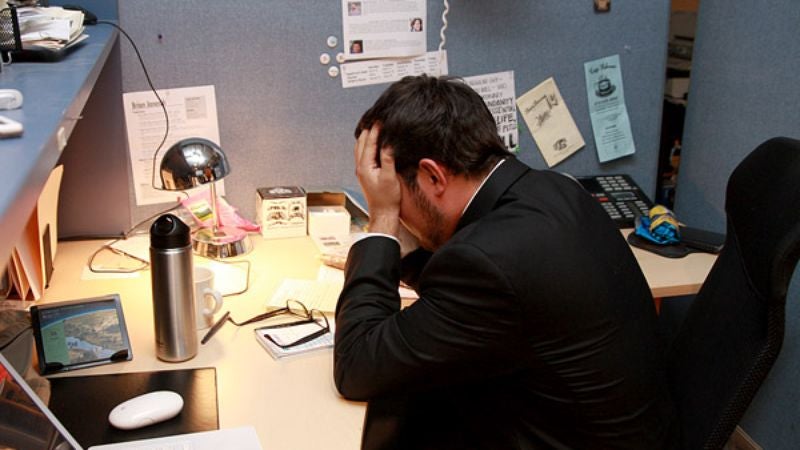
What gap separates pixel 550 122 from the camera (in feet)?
6.77

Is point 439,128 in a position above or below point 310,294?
above

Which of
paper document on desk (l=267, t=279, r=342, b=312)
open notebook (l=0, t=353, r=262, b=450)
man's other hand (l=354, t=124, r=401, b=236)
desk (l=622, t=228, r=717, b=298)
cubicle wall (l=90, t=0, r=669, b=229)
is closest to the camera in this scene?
open notebook (l=0, t=353, r=262, b=450)

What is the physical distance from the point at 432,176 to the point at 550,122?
2.96ft

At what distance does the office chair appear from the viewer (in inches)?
42.3

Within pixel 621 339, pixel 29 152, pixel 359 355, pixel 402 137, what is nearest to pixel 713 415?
pixel 621 339

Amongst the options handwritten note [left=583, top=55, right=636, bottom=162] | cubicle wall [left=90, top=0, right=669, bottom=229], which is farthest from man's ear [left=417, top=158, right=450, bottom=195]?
handwritten note [left=583, top=55, right=636, bottom=162]

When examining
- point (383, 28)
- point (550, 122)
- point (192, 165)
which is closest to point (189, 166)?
point (192, 165)

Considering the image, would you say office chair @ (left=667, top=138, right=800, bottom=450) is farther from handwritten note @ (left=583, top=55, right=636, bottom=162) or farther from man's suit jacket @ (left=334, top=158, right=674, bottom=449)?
handwritten note @ (left=583, top=55, right=636, bottom=162)

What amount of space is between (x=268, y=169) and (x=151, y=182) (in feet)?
0.89

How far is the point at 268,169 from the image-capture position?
1.90 meters

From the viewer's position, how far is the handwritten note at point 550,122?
2035 millimetres

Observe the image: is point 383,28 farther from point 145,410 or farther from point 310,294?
point 145,410

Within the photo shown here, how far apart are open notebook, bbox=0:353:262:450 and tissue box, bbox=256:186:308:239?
82cm

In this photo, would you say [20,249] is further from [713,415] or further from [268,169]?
[713,415]
